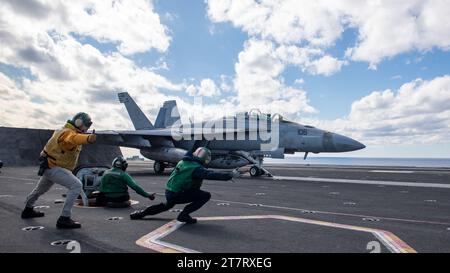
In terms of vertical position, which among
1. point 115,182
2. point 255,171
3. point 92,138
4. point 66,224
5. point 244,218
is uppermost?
point 92,138

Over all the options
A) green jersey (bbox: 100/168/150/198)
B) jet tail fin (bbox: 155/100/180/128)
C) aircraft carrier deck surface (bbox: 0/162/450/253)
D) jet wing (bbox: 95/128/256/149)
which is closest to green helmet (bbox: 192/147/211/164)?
aircraft carrier deck surface (bbox: 0/162/450/253)

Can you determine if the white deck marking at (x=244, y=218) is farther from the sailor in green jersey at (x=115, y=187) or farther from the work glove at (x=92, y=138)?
the sailor in green jersey at (x=115, y=187)

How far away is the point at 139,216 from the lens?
20.4ft

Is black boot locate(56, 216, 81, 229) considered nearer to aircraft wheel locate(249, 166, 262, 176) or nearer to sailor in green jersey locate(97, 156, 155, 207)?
sailor in green jersey locate(97, 156, 155, 207)

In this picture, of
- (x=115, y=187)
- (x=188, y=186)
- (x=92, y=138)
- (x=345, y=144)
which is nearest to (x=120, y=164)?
(x=115, y=187)

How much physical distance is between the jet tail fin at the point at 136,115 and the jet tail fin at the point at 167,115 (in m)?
1.02

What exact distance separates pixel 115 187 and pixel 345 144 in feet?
43.9

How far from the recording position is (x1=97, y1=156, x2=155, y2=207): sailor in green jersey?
759 centimetres

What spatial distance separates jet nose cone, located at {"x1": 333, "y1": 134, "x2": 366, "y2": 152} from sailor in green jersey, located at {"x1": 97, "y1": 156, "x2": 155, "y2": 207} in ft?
42.4

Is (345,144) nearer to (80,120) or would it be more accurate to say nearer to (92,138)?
(80,120)

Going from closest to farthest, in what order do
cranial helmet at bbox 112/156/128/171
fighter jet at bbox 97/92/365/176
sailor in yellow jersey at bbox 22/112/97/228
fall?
1. sailor in yellow jersey at bbox 22/112/97/228
2. cranial helmet at bbox 112/156/128/171
3. fighter jet at bbox 97/92/365/176

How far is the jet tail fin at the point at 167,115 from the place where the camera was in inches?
1257

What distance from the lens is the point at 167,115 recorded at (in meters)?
32.0

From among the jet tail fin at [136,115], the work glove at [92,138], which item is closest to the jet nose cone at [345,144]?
the work glove at [92,138]
